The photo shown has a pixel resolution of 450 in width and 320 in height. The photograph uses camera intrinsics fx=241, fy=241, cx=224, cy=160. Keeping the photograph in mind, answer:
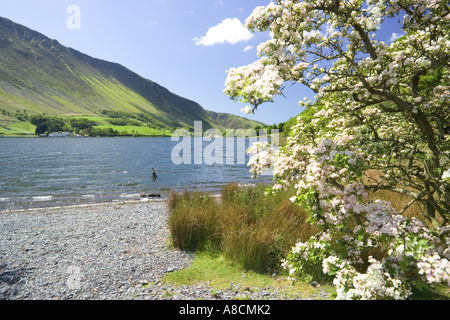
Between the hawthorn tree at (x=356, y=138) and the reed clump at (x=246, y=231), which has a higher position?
the hawthorn tree at (x=356, y=138)

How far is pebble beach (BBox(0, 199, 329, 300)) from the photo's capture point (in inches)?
233

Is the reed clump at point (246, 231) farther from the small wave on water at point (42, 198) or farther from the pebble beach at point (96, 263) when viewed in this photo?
the small wave on water at point (42, 198)

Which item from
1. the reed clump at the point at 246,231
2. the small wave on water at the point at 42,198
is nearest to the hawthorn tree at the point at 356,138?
the reed clump at the point at 246,231

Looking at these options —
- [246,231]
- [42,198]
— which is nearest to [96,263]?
[246,231]

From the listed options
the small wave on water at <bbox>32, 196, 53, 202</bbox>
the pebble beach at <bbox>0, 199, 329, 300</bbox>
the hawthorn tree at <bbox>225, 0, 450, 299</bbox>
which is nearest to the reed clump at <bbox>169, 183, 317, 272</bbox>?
the pebble beach at <bbox>0, 199, 329, 300</bbox>

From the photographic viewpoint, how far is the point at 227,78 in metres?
5.20

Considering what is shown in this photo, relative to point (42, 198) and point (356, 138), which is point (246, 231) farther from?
point (42, 198)

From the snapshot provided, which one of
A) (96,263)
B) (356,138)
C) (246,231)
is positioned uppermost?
(356,138)

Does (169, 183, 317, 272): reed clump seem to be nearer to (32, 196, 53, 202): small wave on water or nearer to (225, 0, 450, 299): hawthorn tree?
(225, 0, 450, 299): hawthorn tree

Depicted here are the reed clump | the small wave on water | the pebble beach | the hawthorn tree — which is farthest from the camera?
the small wave on water

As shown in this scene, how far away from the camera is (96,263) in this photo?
7.57 metres

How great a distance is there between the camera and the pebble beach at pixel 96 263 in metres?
5.93

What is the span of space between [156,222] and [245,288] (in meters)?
7.31
